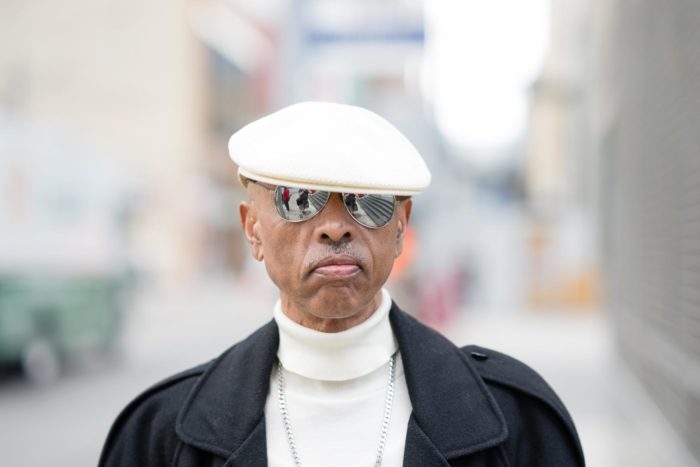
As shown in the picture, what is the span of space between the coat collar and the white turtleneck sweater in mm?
44

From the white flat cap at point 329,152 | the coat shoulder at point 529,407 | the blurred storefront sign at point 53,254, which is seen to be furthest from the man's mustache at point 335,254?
the blurred storefront sign at point 53,254

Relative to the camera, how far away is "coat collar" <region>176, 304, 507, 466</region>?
2002 mm

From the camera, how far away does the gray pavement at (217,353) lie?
283 inches

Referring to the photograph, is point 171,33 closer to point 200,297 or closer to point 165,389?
point 200,297

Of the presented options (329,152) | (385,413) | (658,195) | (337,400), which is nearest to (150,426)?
(337,400)

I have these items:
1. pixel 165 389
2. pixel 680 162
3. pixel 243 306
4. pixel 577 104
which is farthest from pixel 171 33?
pixel 165 389

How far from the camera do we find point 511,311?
80.8 ft

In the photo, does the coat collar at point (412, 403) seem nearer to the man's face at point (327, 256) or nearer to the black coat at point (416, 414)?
the black coat at point (416, 414)

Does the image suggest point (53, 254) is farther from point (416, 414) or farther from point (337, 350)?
point (416, 414)

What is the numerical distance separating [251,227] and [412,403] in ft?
1.79

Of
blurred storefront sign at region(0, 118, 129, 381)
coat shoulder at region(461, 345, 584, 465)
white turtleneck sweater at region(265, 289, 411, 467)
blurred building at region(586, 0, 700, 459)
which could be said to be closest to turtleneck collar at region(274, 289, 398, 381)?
white turtleneck sweater at region(265, 289, 411, 467)

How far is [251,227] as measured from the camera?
2166 mm

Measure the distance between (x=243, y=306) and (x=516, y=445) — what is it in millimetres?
26351

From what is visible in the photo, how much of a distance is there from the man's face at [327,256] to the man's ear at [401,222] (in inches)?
0.9
